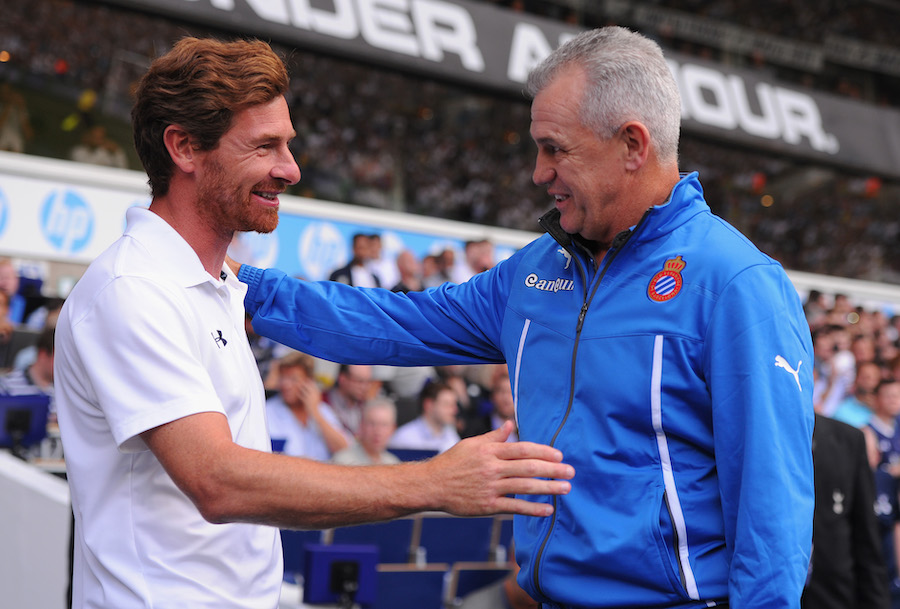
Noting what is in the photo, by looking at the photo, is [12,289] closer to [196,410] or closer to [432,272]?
[432,272]

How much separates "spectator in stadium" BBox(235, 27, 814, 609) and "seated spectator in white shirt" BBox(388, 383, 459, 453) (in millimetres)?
4365

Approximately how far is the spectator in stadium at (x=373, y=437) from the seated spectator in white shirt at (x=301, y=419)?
13.5 inches

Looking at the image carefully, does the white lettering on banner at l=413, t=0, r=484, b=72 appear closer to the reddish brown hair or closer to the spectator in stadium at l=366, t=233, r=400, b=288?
the spectator in stadium at l=366, t=233, r=400, b=288

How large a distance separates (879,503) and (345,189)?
1124 centimetres

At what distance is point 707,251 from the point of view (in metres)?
1.73

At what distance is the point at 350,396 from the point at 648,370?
16.3ft

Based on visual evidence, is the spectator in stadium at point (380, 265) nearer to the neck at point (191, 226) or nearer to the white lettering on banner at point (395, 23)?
the white lettering on banner at point (395, 23)

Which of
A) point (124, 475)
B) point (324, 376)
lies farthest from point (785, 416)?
point (324, 376)

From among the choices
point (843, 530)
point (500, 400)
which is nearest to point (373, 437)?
point (500, 400)

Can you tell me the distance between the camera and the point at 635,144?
1.84m

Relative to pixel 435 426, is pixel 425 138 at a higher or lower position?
higher

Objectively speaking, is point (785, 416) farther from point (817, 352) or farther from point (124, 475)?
point (817, 352)

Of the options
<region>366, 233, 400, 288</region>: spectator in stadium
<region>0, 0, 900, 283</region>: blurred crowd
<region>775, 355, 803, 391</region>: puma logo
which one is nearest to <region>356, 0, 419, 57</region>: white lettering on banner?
<region>366, 233, 400, 288</region>: spectator in stadium

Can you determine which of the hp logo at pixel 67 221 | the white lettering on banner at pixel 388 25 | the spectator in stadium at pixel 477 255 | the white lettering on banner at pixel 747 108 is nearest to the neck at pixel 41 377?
the hp logo at pixel 67 221
